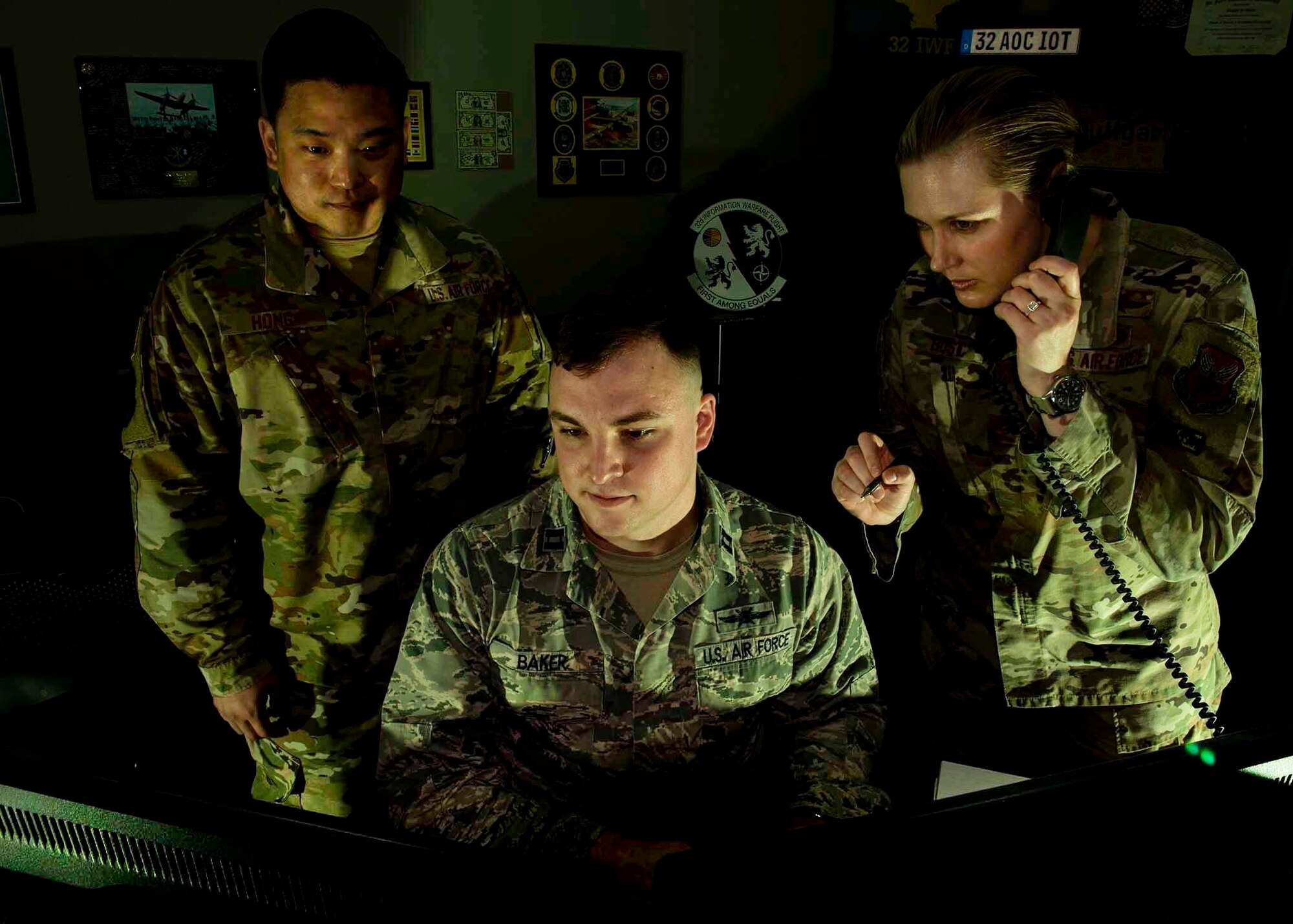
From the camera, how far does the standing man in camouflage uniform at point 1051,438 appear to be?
1187 millimetres

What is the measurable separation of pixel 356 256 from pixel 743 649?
37.1 inches

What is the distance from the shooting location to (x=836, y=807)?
1.16m

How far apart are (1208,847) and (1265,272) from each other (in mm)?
2865

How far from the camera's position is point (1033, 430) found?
1193mm

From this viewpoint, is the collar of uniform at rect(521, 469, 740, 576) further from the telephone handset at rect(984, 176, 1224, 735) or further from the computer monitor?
the computer monitor

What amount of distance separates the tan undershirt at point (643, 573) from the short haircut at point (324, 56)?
83 centimetres

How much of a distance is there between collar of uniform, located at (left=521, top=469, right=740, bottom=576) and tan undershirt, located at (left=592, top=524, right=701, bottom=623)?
0.03 m

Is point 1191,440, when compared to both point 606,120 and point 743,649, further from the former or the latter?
point 606,120

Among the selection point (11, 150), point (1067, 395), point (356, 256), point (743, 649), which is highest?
point (11, 150)

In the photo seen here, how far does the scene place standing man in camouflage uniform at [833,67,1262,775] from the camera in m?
1.19

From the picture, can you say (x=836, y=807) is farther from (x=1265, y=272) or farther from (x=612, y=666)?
(x=1265, y=272)

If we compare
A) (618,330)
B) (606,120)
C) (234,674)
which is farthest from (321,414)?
(606,120)

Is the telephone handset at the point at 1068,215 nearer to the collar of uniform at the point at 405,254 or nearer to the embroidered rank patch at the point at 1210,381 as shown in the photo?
the embroidered rank patch at the point at 1210,381

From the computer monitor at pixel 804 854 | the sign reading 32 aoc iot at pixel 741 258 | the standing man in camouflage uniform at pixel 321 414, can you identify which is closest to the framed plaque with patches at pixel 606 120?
the sign reading 32 aoc iot at pixel 741 258
